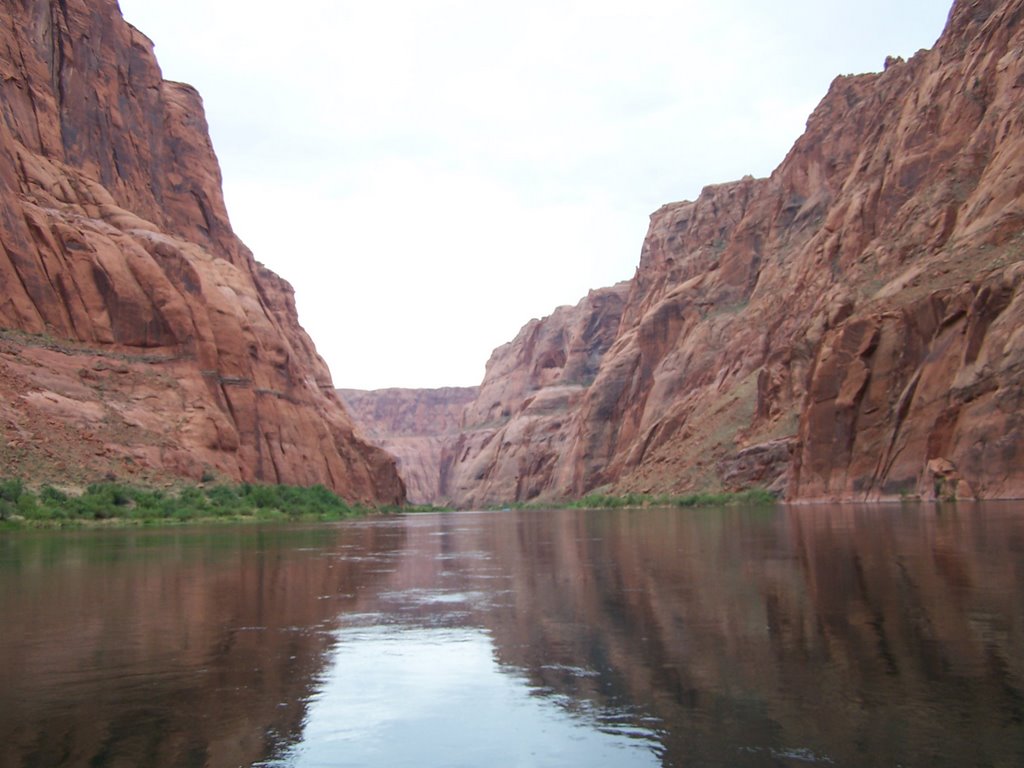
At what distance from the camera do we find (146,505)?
4256 centimetres

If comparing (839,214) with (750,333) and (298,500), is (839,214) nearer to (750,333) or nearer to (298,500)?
(750,333)

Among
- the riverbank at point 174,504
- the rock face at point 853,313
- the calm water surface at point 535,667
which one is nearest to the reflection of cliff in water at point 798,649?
the calm water surface at point 535,667

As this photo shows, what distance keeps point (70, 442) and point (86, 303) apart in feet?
48.8

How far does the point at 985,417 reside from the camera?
3422 centimetres

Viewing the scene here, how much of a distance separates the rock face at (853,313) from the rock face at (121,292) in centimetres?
3199

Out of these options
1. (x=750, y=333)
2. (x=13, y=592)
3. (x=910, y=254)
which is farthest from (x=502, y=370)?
(x=13, y=592)

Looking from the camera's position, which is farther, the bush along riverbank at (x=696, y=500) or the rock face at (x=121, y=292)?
the bush along riverbank at (x=696, y=500)

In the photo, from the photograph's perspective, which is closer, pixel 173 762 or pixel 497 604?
pixel 173 762

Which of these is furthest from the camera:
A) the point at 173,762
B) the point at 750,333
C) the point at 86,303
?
the point at 750,333

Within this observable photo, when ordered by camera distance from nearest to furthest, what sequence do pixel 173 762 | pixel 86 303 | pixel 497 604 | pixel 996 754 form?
pixel 996 754 → pixel 173 762 → pixel 497 604 → pixel 86 303

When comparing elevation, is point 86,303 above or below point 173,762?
above

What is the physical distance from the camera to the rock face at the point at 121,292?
48.8 meters

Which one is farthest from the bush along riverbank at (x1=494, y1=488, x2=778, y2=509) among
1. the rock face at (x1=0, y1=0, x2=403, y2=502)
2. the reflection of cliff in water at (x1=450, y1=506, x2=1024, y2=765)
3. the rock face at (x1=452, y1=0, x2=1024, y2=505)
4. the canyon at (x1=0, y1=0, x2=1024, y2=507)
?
the reflection of cliff in water at (x1=450, y1=506, x2=1024, y2=765)

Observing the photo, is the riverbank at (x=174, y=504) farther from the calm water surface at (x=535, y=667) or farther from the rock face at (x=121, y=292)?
the calm water surface at (x=535, y=667)
